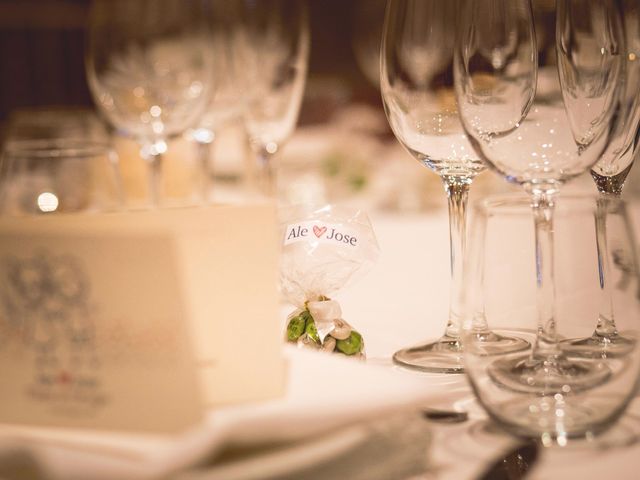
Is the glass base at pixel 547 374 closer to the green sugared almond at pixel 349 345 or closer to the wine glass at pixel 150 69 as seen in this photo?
the green sugared almond at pixel 349 345

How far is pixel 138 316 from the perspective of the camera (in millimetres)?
506

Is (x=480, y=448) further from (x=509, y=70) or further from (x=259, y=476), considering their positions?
(x=509, y=70)

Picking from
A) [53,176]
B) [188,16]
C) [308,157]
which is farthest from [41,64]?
[53,176]

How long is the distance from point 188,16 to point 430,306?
0.89m

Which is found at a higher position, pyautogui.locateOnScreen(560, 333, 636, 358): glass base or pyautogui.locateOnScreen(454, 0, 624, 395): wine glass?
pyautogui.locateOnScreen(454, 0, 624, 395): wine glass

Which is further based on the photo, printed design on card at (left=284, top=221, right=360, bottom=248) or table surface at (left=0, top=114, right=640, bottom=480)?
printed design on card at (left=284, top=221, right=360, bottom=248)

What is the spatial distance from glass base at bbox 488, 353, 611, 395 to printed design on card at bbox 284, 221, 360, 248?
0.19 metres

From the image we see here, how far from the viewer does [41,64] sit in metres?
5.20

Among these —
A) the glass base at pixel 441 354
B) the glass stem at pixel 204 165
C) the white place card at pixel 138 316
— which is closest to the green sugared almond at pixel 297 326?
the glass base at pixel 441 354

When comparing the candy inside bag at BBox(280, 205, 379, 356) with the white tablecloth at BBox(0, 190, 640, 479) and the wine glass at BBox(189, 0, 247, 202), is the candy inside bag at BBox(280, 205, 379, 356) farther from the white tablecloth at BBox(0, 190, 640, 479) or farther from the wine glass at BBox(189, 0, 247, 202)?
the wine glass at BBox(189, 0, 247, 202)

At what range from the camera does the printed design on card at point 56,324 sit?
1.69ft

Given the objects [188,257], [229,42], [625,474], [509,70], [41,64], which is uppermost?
[41,64]

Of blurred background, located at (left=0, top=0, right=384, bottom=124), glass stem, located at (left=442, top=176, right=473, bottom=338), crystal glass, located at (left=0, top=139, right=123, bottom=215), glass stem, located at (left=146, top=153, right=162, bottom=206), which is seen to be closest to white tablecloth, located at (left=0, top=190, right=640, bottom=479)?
glass stem, located at (left=442, top=176, right=473, bottom=338)

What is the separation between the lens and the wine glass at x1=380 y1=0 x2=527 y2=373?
0.81m
